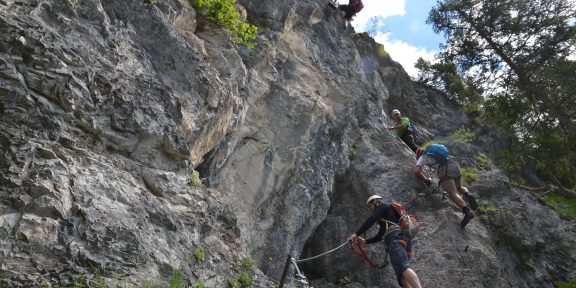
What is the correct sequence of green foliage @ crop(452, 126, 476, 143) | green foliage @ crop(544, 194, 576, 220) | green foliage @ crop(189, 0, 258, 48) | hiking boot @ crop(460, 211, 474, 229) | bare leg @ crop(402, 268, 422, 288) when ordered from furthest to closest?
green foliage @ crop(452, 126, 476, 143) → green foliage @ crop(544, 194, 576, 220) → hiking boot @ crop(460, 211, 474, 229) → green foliage @ crop(189, 0, 258, 48) → bare leg @ crop(402, 268, 422, 288)

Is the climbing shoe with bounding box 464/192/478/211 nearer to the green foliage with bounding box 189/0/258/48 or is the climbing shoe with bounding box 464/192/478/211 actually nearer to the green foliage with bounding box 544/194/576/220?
A: the green foliage with bounding box 544/194/576/220

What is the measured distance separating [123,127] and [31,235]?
2215mm

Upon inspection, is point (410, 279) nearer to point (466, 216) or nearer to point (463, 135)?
point (466, 216)

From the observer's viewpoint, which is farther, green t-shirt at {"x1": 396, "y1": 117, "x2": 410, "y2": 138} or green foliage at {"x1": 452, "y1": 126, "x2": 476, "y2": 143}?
green foliage at {"x1": 452, "y1": 126, "x2": 476, "y2": 143}

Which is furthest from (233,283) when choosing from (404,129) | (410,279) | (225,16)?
(404,129)

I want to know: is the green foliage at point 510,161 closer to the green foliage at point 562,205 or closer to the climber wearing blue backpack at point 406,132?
the green foliage at point 562,205

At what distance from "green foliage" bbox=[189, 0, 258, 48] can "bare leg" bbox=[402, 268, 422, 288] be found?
5.76 m

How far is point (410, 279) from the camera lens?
22.5ft

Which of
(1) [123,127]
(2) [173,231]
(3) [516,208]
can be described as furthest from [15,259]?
(3) [516,208]

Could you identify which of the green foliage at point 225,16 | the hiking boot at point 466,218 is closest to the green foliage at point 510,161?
the hiking boot at point 466,218

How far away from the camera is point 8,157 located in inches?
192

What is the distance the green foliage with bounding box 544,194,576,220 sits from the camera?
552 inches

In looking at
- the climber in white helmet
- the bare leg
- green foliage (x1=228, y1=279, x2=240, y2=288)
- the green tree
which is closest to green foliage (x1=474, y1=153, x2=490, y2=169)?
the green tree

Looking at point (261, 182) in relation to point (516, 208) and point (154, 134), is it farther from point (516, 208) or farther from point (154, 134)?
point (516, 208)
